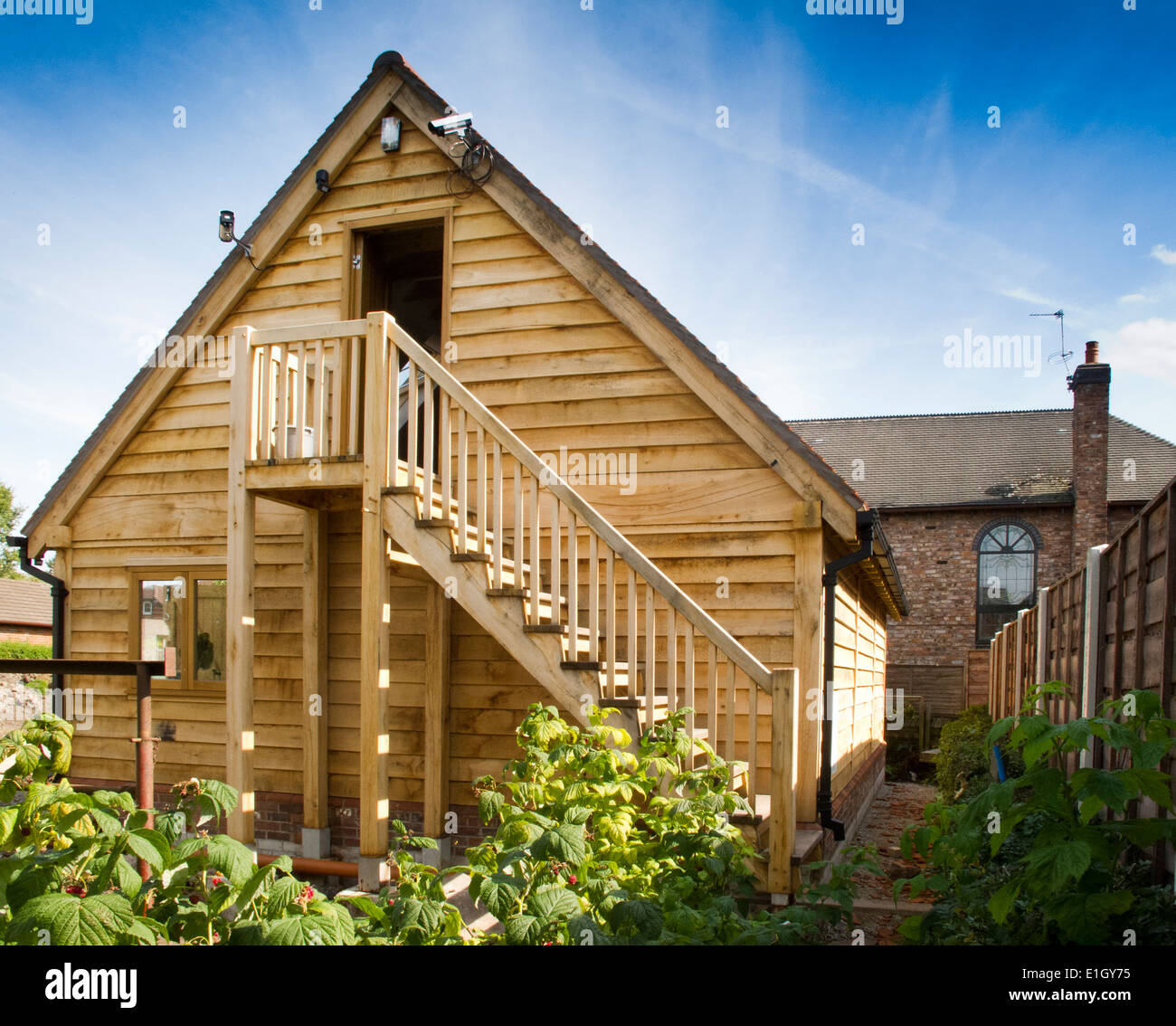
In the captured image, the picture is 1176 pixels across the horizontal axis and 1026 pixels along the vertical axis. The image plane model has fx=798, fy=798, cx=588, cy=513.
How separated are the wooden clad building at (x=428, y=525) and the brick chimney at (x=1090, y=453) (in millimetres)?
14616

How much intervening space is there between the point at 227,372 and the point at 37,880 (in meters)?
6.26

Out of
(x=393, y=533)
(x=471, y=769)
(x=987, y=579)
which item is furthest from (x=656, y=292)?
(x=987, y=579)

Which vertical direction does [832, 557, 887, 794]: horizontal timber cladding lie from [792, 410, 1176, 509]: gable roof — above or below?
below

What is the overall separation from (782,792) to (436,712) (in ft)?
10.4

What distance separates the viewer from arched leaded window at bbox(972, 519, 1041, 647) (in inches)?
810

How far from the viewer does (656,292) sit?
647 cm

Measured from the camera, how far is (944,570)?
69.1ft

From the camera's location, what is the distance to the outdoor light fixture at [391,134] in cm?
730

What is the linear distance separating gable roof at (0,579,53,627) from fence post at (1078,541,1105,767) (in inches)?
1129

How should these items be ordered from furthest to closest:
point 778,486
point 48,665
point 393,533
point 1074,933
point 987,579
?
point 987,579
point 778,486
point 393,533
point 48,665
point 1074,933

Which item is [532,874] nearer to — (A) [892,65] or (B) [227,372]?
(A) [892,65]

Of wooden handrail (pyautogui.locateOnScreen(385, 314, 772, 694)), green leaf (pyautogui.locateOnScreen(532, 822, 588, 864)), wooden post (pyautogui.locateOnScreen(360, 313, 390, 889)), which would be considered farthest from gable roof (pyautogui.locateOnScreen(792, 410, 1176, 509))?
green leaf (pyautogui.locateOnScreen(532, 822, 588, 864))

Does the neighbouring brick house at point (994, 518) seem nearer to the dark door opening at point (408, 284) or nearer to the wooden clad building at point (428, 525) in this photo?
the wooden clad building at point (428, 525)

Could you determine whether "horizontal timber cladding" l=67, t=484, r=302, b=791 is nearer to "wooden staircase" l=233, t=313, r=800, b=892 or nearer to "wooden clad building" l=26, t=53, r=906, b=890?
"wooden clad building" l=26, t=53, r=906, b=890
